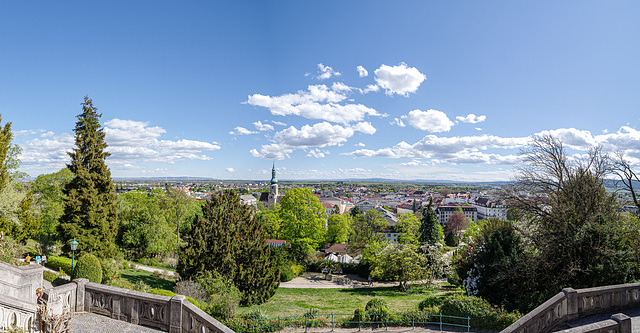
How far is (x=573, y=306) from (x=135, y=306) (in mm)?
12236

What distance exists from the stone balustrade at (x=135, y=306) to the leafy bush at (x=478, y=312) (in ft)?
41.0

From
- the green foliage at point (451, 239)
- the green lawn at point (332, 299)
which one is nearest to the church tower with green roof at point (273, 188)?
the green foliage at point (451, 239)

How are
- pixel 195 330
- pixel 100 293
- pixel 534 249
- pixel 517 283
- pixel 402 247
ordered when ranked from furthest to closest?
pixel 402 247 < pixel 534 249 < pixel 517 283 < pixel 100 293 < pixel 195 330

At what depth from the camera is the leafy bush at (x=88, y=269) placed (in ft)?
63.8

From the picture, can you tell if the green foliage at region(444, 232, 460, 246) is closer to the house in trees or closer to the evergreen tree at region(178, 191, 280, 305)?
the house in trees

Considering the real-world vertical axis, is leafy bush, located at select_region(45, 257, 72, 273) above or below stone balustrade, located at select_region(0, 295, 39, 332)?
below

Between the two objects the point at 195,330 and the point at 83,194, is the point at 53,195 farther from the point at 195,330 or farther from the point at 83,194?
the point at 195,330

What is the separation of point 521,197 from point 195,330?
18.6m

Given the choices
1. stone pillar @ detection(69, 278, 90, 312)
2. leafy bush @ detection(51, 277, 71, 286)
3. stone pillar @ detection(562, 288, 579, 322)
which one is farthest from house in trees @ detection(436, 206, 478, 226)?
stone pillar @ detection(69, 278, 90, 312)

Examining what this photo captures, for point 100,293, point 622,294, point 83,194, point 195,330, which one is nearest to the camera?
point 195,330

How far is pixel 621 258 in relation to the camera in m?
12.6

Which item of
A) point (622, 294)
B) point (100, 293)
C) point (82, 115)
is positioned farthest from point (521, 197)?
point (82, 115)

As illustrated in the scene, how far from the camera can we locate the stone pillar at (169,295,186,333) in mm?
7871

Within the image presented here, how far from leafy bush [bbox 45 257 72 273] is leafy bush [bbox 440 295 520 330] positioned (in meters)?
28.3
